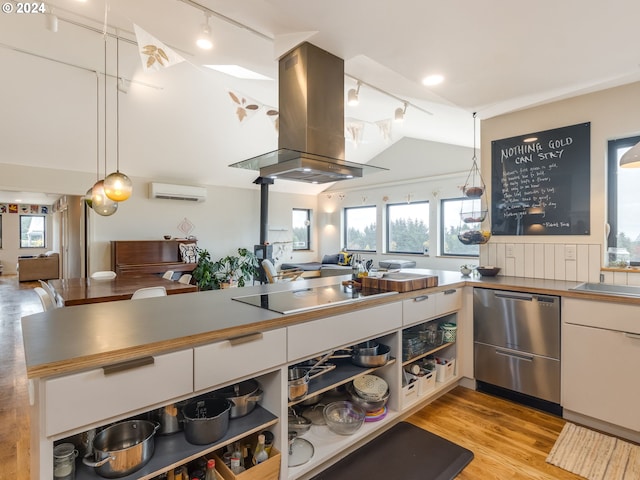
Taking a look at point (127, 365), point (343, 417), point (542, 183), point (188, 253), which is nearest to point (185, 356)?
point (127, 365)

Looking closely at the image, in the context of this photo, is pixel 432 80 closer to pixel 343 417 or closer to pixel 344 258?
pixel 343 417

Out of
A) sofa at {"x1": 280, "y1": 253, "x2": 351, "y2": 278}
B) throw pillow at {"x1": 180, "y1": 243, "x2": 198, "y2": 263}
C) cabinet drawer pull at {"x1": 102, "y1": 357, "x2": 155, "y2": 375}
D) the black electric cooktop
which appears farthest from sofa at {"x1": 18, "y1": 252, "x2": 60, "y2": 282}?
cabinet drawer pull at {"x1": 102, "y1": 357, "x2": 155, "y2": 375}

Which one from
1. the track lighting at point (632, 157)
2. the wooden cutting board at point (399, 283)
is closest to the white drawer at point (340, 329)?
the wooden cutting board at point (399, 283)

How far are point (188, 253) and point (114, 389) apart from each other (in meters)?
5.87

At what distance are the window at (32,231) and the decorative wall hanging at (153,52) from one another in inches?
485

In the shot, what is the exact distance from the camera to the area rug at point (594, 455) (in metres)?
1.79

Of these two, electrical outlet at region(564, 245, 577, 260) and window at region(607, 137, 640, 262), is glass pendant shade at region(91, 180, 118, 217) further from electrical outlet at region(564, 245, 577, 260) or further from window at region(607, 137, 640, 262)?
window at region(607, 137, 640, 262)

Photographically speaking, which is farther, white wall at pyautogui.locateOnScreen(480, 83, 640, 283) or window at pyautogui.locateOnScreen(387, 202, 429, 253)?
window at pyautogui.locateOnScreen(387, 202, 429, 253)

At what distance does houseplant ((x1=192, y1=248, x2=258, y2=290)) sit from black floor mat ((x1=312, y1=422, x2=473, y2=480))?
5.07 meters

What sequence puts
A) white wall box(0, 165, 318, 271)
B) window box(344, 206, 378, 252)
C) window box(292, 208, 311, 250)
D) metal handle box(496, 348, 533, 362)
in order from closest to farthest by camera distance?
metal handle box(496, 348, 533, 362) < white wall box(0, 165, 318, 271) < window box(344, 206, 378, 252) < window box(292, 208, 311, 250)

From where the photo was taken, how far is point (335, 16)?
1.83 m

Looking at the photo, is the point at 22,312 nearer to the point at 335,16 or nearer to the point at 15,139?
the point at 15,139

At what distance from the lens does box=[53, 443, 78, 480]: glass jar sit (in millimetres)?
1090

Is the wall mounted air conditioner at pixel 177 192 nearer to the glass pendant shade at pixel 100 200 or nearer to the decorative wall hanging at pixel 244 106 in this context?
the glass pendant shade at pixel 100 200
